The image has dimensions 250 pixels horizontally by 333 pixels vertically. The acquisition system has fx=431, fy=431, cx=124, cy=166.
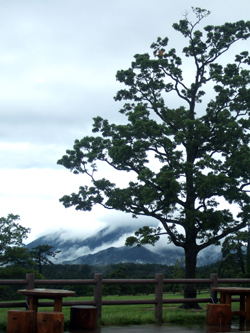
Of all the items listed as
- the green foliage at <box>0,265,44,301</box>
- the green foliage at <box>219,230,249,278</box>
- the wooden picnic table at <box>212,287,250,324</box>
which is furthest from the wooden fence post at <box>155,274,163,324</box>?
the green foliage at <box>219,230,249,278</box>

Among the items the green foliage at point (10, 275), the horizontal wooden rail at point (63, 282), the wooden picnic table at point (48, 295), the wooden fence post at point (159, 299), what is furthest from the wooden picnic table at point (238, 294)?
the green foliage at point (10, 275)

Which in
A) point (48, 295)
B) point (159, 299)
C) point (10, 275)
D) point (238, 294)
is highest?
point (48, 295)

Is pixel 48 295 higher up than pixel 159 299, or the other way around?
pixel 48 295

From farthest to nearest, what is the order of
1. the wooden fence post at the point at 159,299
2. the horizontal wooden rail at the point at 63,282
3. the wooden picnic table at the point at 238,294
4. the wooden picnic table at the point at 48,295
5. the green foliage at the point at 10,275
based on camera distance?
the green foliage at the point at 10,275, the wooden fence post at the point at 159,299, the wooden picnic table at the point at 238,294, the horizontal wooden rail at the point at 63,282, the wooden picnic table at the point at 48,295

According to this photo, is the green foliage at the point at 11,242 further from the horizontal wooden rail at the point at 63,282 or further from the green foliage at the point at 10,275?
the horizontal wooden rail at the point at 63,282

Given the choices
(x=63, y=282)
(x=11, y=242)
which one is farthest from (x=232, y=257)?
(x=63, y=282)

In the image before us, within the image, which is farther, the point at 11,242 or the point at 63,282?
the point at 11,242

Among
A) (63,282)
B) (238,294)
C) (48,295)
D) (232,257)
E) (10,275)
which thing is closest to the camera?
(48,295)

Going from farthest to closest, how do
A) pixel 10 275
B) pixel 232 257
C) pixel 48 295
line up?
1. pixel 232 257
2. pixel 10 275
3. pixel 48 295

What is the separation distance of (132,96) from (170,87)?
2321 millimetres

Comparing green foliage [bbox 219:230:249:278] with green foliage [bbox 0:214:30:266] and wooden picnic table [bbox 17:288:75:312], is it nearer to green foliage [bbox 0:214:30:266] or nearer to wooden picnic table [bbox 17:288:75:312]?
green foliage [bbox 0:214:30:266]

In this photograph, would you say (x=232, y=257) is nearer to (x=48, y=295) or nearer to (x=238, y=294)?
(x=238, y=294)

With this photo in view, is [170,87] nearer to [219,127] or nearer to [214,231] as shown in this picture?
[219,127]

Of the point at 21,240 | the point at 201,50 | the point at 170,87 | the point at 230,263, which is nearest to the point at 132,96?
the point at 170,87
